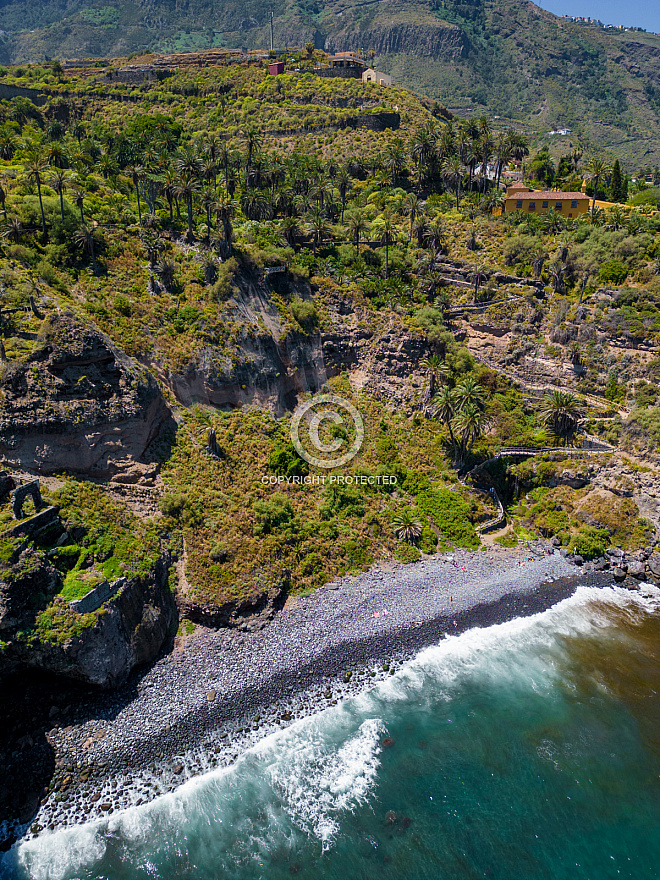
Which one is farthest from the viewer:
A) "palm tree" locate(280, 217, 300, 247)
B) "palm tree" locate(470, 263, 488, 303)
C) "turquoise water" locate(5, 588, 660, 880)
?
"palm tree" locate(470, 263, 488, 303)

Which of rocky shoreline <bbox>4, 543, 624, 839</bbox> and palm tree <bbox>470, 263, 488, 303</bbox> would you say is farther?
palm tree <bbox>470, 263, 488, 303</bbox>

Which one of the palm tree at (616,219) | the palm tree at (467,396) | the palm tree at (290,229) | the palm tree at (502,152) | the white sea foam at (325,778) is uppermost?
the palm tree at (502,152)

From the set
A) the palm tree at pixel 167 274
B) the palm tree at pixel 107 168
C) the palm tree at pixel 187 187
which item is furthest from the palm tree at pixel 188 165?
the palm tree at pixel 107 168

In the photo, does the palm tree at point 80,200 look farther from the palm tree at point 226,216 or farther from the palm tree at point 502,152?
the palm tree at point 502,152

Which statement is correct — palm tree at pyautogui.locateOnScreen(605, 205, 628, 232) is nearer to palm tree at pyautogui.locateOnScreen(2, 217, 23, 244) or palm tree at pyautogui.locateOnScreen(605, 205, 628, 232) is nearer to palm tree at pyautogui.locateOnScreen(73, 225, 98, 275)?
palm tree at pyautogui.locateOnScreen(73, 225, 98, 275)

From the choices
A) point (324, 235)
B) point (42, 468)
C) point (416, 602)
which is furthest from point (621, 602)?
point (324, 235)

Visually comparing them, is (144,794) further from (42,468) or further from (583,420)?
(583,420)

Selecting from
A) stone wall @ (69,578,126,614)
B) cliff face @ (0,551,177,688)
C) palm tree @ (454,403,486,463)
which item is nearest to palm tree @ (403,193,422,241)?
palm tree @ (454,403,486,463)
